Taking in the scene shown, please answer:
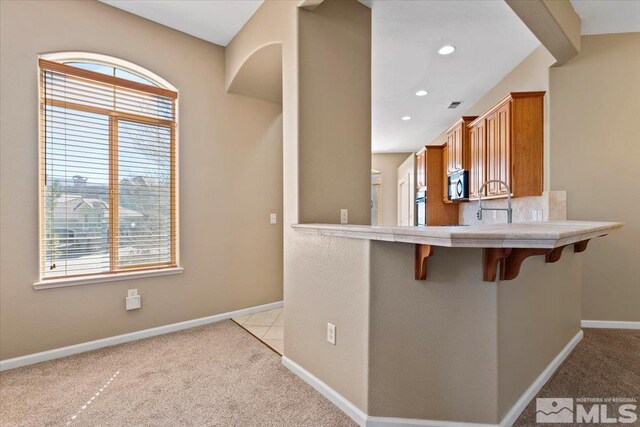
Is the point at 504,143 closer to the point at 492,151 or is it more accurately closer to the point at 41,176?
the point at 492,151

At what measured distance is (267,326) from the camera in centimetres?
304

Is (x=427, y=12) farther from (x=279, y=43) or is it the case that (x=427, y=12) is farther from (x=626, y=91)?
(x=626, y=91)

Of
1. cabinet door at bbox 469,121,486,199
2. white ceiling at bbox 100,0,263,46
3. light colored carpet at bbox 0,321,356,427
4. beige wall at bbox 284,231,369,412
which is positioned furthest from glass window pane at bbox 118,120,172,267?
cabinet door at bbox 469,121,486,199

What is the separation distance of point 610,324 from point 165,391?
3.83 metres

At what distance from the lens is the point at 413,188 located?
23.9 ft

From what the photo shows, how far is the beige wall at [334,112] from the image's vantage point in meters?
2.18

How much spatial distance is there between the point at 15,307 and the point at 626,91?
211 inches

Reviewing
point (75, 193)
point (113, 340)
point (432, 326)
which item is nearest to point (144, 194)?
point (75, 193)

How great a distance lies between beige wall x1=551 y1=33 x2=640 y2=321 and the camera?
287 centimetres

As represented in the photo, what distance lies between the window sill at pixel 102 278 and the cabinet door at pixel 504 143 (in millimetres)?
3345

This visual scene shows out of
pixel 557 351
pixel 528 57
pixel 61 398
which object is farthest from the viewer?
pixel 528 57

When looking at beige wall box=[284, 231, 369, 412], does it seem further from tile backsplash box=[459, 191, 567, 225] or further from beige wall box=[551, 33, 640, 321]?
beige wall box=[551, 33, 640, 321]

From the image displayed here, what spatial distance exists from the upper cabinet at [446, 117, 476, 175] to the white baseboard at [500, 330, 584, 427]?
2.39 meters

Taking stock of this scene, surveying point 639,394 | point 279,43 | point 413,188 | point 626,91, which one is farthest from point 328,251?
point 413,188
